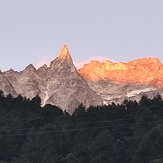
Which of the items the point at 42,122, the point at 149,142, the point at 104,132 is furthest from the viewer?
the point at 42,122

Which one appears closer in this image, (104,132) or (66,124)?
(104,132)

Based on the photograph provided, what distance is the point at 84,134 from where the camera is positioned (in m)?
81.8

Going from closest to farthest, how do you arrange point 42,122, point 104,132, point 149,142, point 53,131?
point 149,142 < point 104,132 < point 53,131 < point 42,122

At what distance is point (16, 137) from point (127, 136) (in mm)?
13718

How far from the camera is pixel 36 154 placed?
7688 centimetres

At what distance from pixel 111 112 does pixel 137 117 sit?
5928 mm

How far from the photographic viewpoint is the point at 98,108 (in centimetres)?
9412

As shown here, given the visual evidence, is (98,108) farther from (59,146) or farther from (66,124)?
(59,146)

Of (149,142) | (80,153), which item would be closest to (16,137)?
(80,153)

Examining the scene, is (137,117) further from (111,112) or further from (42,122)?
(42,122)

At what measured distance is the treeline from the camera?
73062mm

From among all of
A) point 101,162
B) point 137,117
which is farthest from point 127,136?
point 101,162

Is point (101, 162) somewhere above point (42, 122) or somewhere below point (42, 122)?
below

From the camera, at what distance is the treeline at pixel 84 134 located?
73.1 metres
